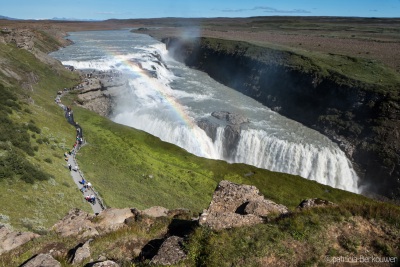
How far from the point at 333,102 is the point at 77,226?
54.3 meters

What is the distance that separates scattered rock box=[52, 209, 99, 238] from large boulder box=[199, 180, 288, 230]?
5.34 meters

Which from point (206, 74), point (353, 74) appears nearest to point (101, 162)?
point (353, 74)

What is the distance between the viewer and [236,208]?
14.7 metres

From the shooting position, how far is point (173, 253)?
34.9 ft

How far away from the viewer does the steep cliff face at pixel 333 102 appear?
155 ft

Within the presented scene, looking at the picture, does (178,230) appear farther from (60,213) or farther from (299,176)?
(299,176)

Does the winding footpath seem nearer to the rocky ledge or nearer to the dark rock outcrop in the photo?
the rocky ledge

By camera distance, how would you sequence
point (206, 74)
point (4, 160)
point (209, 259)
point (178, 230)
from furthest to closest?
point (206, 74)
point (4, 160)
point (178, 230)
point (209, 259)

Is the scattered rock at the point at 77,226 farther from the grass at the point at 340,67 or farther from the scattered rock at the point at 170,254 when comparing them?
the grass at the point at 340,67

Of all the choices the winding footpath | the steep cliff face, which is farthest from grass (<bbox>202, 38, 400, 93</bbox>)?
the winding footpath

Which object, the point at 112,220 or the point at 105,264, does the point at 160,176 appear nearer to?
the point at 112,220

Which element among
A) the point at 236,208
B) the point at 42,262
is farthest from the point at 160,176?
the point at 42,262

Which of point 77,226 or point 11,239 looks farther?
point 77,226

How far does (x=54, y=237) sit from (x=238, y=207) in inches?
322
